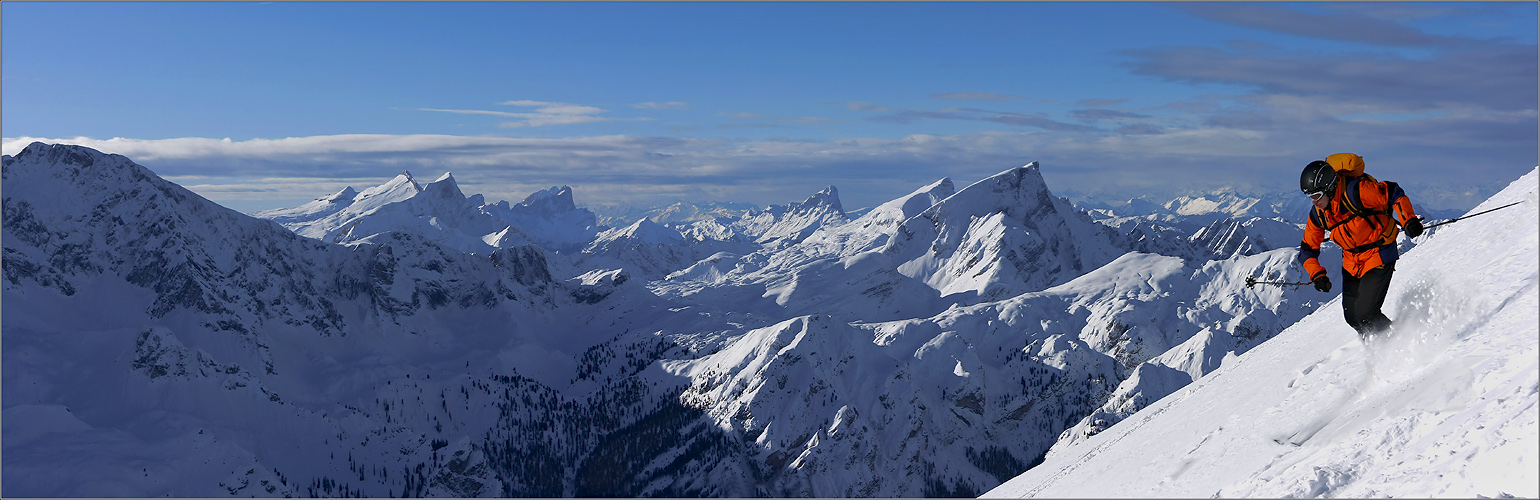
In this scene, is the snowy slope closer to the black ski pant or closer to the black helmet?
the black ski pant

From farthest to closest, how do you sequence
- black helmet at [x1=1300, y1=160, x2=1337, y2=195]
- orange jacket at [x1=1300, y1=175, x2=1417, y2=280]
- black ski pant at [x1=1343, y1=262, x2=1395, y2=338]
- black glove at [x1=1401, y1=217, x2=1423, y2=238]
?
1. black helmet at [x1=1300, y1=160, x2=1337, y2=195]
2. black ski pant at [x1=1343, y1=262, x2=1395, y2=338]
3. orange jacket at [x1=1300, y1=175, x2=1417, y2=280]
4. black glove at [x1=1401, y1=217, x2=1423, y2=238]

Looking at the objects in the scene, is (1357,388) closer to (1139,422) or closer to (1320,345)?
(1320,345)

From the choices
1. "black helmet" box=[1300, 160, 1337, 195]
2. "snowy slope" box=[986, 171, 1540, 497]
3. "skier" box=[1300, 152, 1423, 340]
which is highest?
"black helmet" box=[1300, 160, 1337, 195]

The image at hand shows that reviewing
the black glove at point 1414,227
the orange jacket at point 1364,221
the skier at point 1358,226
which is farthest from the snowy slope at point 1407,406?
the black glove at point 1414,227

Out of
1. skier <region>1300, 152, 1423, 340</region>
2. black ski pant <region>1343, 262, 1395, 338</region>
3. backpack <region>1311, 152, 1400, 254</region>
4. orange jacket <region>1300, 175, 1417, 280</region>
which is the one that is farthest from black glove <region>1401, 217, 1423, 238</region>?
black ski pant <region>1343, 262, 1395, 338</region>

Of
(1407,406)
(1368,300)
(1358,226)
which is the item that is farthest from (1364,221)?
(1407,406)
